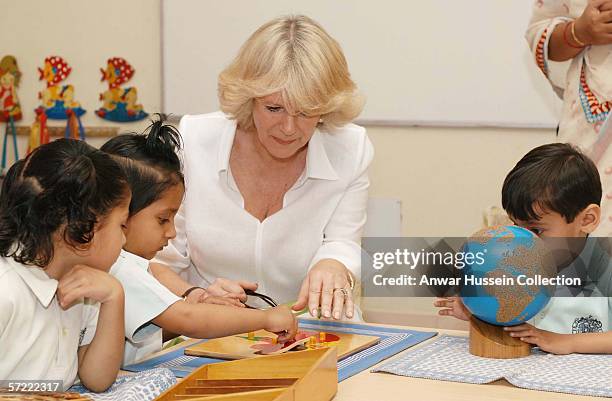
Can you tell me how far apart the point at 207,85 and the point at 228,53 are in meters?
0.16

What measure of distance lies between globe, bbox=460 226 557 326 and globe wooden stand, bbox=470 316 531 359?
0.09 feet

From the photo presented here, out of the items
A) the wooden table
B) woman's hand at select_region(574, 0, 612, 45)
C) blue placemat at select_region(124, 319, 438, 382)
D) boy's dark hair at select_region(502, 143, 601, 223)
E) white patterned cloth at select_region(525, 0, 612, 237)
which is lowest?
blue placemat at select_region(124, 319, 438, 382)

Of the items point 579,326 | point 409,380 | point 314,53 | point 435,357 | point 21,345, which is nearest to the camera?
point 21,345

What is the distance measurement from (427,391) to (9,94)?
301 cm

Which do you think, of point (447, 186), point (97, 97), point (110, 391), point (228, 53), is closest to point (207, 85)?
point (228, 53)

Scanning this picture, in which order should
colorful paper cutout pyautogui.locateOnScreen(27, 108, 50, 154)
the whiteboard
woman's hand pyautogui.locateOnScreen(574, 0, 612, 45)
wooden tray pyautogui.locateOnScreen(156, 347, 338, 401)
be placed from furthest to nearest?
colorful paper cutout pyautogui.locateOnScreen(27, 108, 50, 154) < the whiteboard < woman's hand pyautogui.locateOnScreen(574, 0, 612, 45) < wooden tray pyautogui.locateOnScreen(156, 347, 338, 401)

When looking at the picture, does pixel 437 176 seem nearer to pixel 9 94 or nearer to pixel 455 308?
pixel 455 308

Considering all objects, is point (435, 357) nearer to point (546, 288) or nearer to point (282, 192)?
point (546, 288)

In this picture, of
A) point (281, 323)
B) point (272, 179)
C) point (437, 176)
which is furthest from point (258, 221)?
point (437, 176)

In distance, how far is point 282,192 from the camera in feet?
7.23

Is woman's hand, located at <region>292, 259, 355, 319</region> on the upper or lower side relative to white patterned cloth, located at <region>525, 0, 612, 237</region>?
lower

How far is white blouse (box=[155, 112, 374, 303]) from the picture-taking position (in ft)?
7.07

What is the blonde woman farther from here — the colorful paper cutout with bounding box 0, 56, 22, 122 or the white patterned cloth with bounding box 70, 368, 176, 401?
the colorful paper cutout with bounding box 0, 56, 22, 122

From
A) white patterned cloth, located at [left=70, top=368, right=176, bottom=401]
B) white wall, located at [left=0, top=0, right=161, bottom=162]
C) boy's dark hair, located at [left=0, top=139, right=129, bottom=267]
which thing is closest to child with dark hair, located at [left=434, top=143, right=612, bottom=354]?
white patterned cloth, located at [left=70, top=368, right=176, bottom=401]
